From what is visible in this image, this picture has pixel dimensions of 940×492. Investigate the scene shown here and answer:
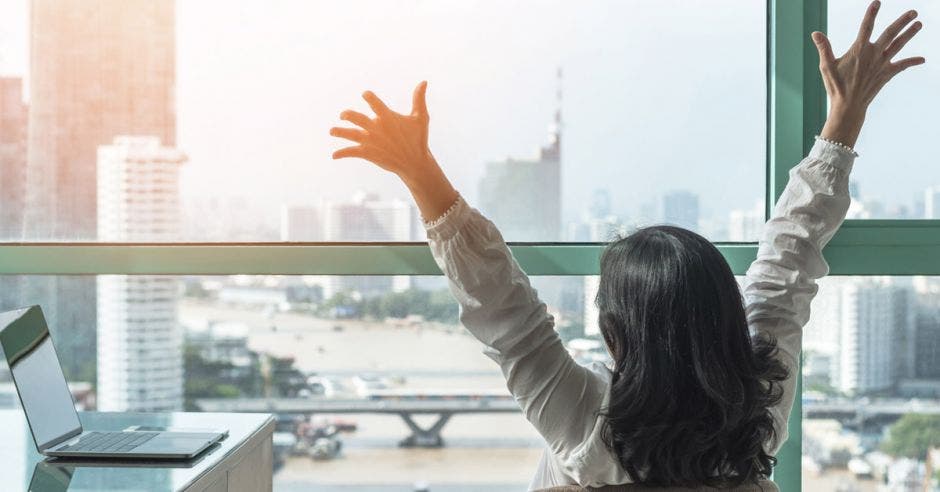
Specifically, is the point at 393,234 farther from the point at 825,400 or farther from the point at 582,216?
the point at 825,400

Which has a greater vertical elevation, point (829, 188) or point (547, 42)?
point (547, 42)

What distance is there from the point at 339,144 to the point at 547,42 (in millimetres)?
523

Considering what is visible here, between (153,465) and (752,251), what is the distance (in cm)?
128

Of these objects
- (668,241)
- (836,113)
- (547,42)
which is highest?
(547,42)

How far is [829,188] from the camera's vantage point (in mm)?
1561

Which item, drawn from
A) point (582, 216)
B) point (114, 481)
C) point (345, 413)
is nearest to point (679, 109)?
point (582, 216)

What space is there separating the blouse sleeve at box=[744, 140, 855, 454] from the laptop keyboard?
1.11 meters

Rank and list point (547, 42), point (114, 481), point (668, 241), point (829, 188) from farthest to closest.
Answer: point (547, 42) → point (829, 188) → point (114, 481) → point (668, 241)

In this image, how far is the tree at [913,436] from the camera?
6.53 feet

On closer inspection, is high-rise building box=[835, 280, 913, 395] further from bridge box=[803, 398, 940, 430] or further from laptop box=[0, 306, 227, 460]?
laptop box=[0, 306, 227, 460]

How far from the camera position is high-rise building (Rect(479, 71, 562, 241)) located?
1.97 m

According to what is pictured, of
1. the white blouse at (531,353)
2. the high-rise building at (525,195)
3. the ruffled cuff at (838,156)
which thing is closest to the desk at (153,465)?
the white blouse at (531,353)

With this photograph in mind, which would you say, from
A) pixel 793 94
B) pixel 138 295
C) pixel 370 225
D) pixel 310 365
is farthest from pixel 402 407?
pixel 793 94

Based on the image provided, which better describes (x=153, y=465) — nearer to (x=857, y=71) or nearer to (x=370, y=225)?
(x=370, y=225)
